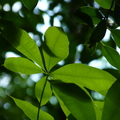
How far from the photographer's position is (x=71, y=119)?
0.67 m

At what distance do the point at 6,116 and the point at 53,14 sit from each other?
830mm

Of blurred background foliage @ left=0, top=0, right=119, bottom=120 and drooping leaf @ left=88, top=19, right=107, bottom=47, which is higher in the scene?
drooping leaf @ left=88, top=19, right=107, bottom=47

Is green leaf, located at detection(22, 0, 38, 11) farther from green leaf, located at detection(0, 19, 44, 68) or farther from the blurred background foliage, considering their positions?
the blurred background foliage

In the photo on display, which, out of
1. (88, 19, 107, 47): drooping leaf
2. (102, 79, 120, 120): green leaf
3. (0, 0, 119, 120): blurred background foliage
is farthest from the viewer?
(0, 0, 119, 120): blurred background foliage

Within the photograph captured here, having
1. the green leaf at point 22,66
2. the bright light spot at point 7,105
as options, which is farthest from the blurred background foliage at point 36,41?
the green leaf at point 22,66

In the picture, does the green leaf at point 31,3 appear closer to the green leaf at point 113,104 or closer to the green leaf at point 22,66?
the green leaf at point 22,66

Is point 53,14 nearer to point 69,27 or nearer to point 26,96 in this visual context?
point 69,27

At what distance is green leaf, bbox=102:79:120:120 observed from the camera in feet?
1.81

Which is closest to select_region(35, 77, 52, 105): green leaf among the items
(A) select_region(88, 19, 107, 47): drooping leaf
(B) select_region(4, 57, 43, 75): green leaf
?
(B) select_region(4, 57, 43, 75): green leaf

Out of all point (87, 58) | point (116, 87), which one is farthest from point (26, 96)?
point (116, 87)

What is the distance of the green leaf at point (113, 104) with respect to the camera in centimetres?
55

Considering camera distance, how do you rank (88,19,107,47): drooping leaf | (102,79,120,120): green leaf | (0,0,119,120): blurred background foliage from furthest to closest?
(0,0,119,120): blurred background foliage < (88,19,107,47): drooping leaf < (102,79,120,120): green leaf

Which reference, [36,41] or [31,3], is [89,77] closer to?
[31,3]

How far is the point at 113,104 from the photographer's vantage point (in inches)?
22.0
